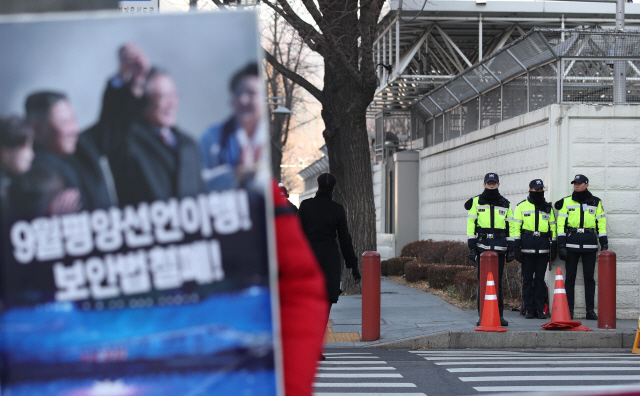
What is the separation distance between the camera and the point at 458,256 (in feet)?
53.6

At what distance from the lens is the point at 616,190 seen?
12438mm

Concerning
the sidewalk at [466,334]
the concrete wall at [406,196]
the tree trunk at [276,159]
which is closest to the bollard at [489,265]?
the sidewalk at [466,334]

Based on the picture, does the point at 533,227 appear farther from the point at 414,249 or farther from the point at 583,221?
the point at 414,249

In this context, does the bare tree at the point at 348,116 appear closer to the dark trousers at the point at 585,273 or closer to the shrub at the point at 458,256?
the shrub at the point at 458,256

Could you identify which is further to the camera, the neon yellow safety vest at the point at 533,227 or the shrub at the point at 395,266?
the shrub at the point at 395,266

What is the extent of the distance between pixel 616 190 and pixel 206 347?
11.7 m

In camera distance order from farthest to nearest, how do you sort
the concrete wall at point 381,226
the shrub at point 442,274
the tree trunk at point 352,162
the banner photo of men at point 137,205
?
the concrete wall at point 381,226 < the tree trunk at point 352,162 < the shrub at point 442,274 < the banner photo of men at point 137,205

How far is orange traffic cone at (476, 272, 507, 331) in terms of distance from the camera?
33.6ft

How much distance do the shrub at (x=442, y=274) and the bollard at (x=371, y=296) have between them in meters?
4.98

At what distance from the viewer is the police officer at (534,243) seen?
1172cm

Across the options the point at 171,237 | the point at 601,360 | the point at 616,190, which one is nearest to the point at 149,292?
the point at 171,237

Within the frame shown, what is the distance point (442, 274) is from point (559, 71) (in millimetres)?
4727

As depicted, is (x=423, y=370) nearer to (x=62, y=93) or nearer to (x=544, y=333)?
(x=544, y=333)

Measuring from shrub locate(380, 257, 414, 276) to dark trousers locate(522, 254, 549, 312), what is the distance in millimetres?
8436
